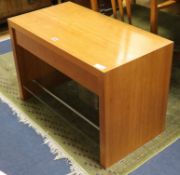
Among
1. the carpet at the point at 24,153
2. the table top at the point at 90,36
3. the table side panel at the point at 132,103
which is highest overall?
the table top at the point at 90,36

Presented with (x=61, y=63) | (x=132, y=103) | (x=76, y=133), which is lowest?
(x=76, y=133)

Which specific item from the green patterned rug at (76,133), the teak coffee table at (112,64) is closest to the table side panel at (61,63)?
the teak coffee table at (112,64)

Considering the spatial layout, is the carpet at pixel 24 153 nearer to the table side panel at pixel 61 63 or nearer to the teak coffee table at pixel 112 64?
the teak coffee table at pixel 112 64

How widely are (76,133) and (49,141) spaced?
0.15 meters

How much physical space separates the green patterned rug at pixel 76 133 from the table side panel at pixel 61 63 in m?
0.39

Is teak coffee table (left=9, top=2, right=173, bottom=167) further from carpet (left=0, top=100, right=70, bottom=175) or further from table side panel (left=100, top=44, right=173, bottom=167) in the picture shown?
carpet (left=0, top=100, right=70, bottom=175)

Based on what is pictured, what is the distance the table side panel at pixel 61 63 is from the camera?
142 cm

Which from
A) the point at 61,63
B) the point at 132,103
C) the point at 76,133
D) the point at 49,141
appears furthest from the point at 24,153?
the point at 132,103

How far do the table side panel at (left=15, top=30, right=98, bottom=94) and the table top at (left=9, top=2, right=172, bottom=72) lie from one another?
0.06m

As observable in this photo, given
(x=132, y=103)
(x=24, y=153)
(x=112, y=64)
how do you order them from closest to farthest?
(x=112, y=64) → (x=132, y=103) → (x=24, y=153)

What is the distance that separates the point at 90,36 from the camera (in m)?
1.58

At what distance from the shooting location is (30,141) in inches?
68.9

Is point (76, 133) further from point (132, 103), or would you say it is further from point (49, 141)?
point (132, 103)

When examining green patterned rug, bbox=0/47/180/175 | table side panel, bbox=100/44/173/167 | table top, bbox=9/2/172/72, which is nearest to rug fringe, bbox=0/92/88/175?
green patterned rug, bbox=0/47/180/175
